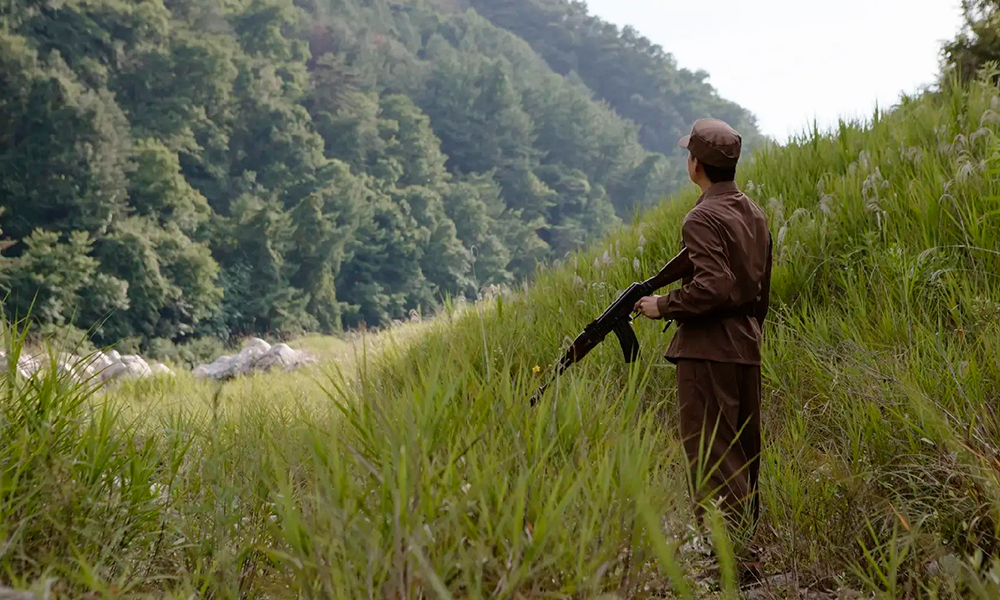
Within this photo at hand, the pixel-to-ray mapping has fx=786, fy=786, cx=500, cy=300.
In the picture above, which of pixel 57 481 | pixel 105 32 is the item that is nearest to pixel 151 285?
pixel 105 32

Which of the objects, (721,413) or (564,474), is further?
(721,413)

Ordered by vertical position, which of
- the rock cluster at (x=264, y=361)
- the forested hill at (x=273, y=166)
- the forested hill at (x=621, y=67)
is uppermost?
the forested hill at (x=621, y=67)

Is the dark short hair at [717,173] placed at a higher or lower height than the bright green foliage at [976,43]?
lower

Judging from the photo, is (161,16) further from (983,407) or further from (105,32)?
(983,407)

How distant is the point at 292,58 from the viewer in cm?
4691

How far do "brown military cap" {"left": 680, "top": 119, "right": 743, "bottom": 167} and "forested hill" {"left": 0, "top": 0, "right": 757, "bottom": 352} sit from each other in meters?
3.16

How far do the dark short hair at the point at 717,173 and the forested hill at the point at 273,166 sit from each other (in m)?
3.12

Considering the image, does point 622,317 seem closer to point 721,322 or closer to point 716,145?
point 721,322

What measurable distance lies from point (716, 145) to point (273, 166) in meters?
38.4

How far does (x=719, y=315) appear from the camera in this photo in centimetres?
331

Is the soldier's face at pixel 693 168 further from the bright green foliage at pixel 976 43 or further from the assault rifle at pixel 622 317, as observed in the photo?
the bright green foliage at pixel 976 43

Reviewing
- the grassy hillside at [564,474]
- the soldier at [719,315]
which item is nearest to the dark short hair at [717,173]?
the soldier at [719,315]

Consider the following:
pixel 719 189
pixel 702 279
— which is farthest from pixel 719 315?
pixel 719 189

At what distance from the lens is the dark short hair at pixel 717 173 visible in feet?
11.2
